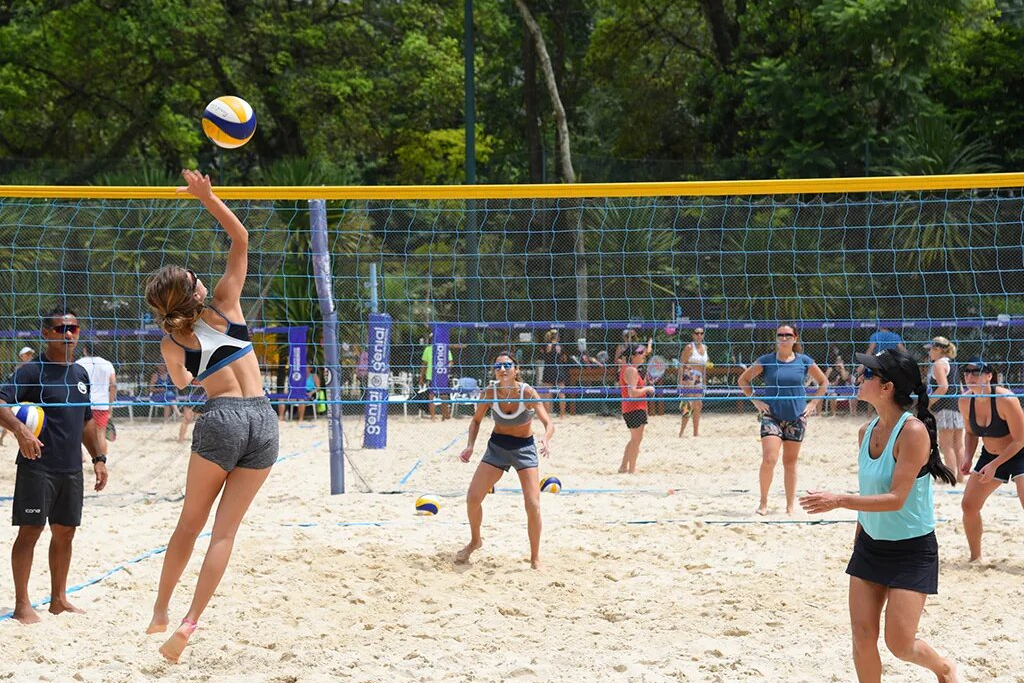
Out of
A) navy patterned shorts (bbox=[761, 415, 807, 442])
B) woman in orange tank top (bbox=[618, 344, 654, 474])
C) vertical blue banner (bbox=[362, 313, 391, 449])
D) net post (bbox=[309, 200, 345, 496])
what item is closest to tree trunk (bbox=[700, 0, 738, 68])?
woman in orange tank top (bbox=[618, 344, 654, 474])

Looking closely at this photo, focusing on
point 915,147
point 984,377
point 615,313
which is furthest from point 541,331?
point 984,377

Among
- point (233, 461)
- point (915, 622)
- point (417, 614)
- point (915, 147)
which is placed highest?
point (915, 147)

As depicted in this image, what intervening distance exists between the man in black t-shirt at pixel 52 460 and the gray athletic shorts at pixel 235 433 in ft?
5.24

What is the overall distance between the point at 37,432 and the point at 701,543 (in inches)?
149

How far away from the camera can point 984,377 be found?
6.01 metres

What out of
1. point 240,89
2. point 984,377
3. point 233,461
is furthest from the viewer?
point 240,89

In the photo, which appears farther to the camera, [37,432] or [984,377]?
[984,377]

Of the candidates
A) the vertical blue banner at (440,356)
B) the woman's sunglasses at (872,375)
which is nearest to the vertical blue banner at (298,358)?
the vertical blue banner at (440,356)

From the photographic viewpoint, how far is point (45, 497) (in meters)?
5.04

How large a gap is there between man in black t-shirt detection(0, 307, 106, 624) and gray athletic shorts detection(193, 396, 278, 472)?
1597 millimetres

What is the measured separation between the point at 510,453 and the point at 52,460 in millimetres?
2351

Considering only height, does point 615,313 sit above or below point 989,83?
below

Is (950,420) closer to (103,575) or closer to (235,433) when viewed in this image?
(103,575)

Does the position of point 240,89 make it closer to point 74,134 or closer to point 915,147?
point 74,134
